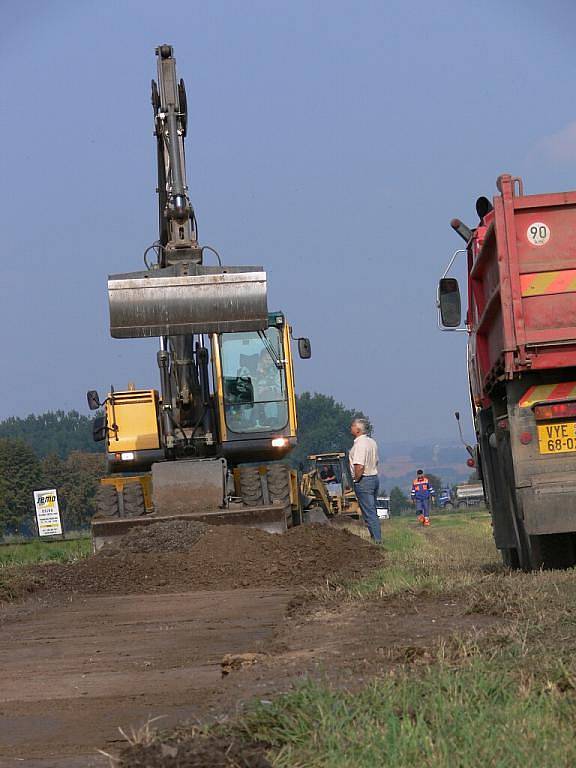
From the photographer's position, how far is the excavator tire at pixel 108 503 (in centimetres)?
1900

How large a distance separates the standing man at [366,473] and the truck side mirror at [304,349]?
6.54ft

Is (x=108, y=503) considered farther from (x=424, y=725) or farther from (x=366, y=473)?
(x=424, y=725)

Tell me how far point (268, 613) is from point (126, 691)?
3.36m

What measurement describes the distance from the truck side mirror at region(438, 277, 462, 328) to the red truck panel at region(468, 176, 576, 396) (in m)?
2.13

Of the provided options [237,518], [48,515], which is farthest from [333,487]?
[237,518]

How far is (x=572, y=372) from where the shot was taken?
9.80 meters

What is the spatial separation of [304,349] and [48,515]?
2598cm

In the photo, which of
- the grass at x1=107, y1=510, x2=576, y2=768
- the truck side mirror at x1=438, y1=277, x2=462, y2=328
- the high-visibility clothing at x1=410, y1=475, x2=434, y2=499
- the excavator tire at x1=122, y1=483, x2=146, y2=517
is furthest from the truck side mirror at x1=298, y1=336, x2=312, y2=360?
the high-visibility clothing at x1=410, y1=475, x2=434, y2=499

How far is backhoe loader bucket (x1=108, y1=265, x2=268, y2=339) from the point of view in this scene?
15.3 meters

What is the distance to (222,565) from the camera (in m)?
13.4

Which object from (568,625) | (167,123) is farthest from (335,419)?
(568,625)

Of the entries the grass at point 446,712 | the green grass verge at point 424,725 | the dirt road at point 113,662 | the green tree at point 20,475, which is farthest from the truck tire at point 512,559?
the green tree at point 20,475

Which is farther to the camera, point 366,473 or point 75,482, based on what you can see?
point 75,482

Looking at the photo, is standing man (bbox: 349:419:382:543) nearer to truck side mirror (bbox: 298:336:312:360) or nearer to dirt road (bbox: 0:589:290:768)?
truck side mirror (bbox: 298:336:312:360)
